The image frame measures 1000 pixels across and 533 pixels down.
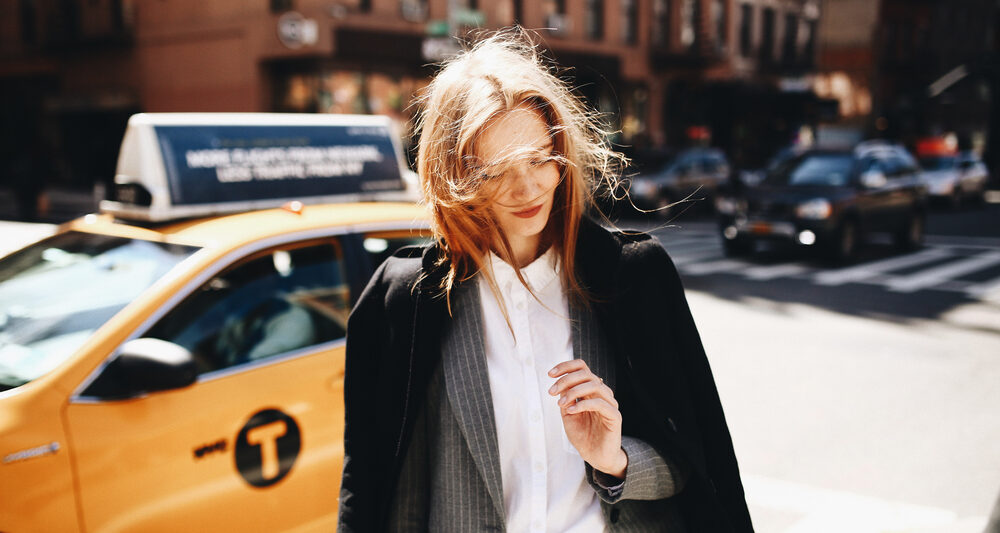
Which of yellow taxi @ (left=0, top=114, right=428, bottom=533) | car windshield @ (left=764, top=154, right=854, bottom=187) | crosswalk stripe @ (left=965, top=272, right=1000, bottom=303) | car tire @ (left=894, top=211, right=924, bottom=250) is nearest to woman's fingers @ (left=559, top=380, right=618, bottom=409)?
yellow taxi @ (left=0, top=114, right=428, bottom=533)

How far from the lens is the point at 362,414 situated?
1770 millimetres

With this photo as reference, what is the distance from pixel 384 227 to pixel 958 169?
25.8m

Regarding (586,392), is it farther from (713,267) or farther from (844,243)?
(844,243)

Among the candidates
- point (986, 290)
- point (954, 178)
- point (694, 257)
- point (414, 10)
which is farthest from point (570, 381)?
point (954, 178)

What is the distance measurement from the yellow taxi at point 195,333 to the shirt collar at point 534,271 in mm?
1302

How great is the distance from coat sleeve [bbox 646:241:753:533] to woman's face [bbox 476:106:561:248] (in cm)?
31

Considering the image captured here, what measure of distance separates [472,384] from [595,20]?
30039 millimetres

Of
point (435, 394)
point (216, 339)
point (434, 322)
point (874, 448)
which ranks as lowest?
point (874, 448)

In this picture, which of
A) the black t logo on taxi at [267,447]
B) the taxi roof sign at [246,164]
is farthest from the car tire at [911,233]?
the black t logo on taxi at [267,447]

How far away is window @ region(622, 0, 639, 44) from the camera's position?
1226 inches

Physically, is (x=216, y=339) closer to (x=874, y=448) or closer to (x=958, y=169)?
(x=874, y=448)

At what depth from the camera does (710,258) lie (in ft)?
46.1

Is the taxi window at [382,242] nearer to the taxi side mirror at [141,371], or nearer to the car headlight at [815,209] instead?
the taxi side mirror at [141,371]

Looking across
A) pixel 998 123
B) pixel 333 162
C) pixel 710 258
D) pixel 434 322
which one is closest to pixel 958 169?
pixel 710 258
